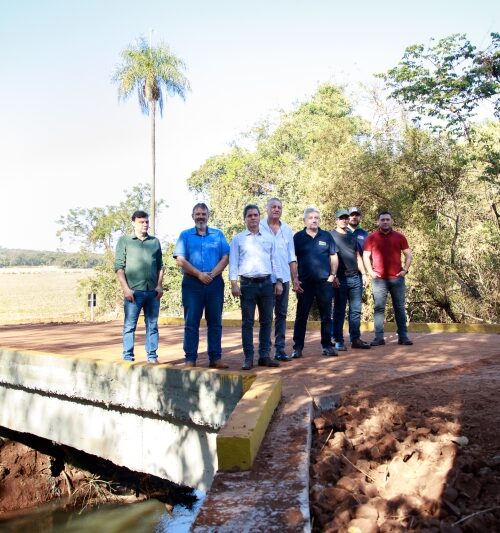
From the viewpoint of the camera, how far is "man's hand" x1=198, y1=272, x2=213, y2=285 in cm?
650

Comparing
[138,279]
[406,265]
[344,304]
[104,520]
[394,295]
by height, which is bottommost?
[104,520]

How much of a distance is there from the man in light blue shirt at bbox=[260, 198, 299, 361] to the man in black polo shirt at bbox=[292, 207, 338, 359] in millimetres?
228

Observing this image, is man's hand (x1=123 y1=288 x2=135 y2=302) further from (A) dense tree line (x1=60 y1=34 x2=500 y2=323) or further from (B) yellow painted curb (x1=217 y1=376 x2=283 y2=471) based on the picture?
(A) dense tree line (x1=60 y1=34 x2=500 y2=323)

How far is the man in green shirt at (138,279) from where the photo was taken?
7.06 metres

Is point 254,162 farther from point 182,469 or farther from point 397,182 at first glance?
point 182,469

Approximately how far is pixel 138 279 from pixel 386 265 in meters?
3.39

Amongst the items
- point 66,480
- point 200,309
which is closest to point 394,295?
point 200,309

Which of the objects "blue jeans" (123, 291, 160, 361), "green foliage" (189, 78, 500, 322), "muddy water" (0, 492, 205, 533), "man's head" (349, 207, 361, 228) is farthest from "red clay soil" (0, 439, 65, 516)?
"green foliage" (189, 78, 500, 322)

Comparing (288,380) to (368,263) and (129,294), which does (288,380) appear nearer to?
(129,294)

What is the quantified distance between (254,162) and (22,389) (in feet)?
107

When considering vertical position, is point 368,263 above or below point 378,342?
above

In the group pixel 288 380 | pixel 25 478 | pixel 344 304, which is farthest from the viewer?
pixel 25 478

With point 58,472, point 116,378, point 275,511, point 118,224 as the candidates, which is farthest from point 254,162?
point 275,511

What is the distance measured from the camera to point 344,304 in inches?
329
